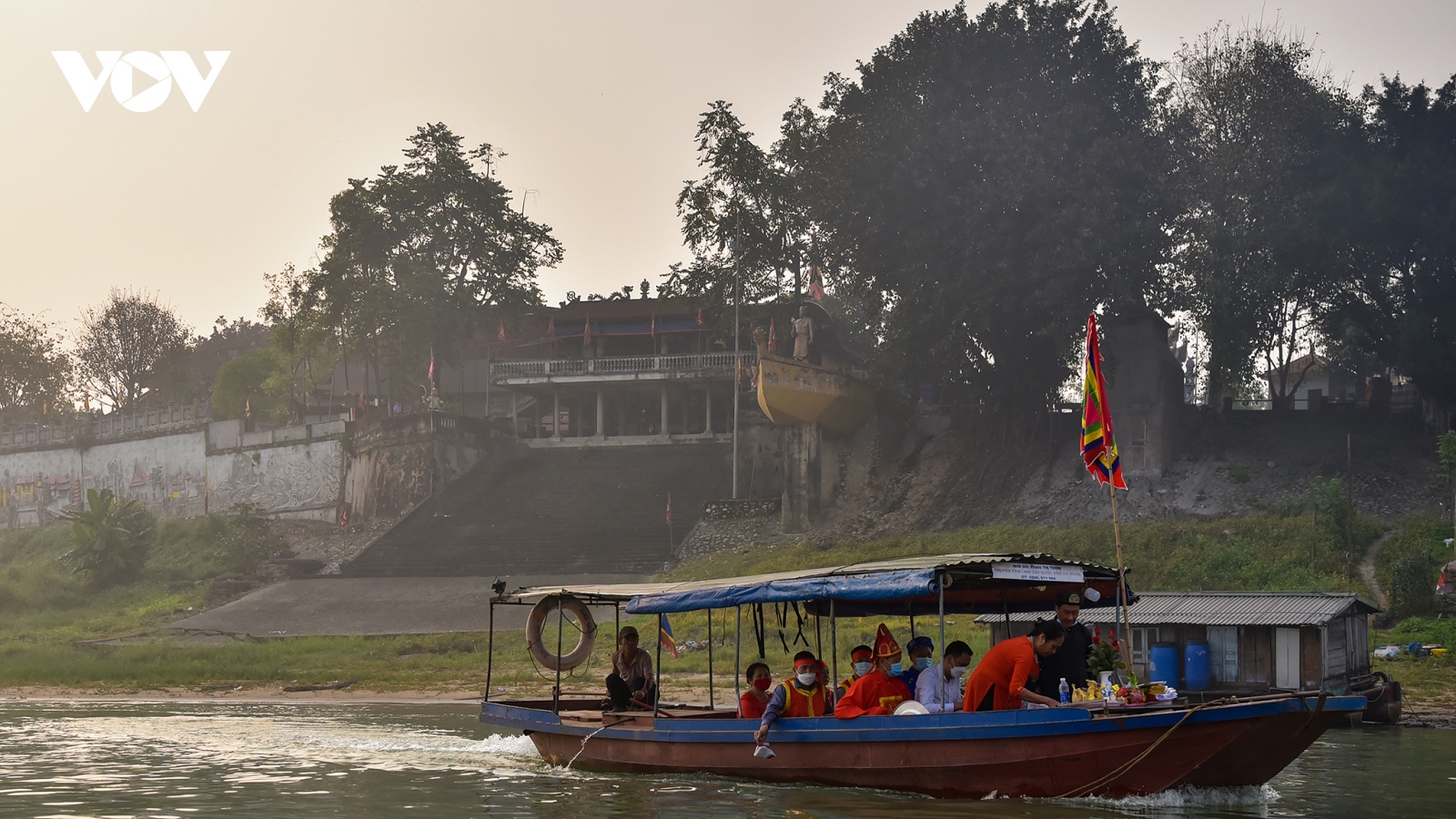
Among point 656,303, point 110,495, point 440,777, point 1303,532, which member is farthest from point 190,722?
point 656,303

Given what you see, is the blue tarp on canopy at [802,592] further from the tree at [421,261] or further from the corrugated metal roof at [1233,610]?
the tree at [421,261]

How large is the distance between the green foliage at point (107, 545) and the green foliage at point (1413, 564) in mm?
36644

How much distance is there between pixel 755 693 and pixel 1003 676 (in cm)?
330

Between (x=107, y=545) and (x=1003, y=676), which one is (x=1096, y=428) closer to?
(x=1003, y=676)

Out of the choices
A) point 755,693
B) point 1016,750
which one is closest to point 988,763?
point 1016,750

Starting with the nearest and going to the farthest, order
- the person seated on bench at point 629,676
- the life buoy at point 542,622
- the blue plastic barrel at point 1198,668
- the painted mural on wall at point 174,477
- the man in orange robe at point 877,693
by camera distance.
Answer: the man in orange robe at point 877,693 < the person seated on bench at point 629,676 < the life buoy at point 542,622 < the blue plastic barrel at point 1198,668 < the painted mural on wall at point 174,477

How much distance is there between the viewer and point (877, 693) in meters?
14.2

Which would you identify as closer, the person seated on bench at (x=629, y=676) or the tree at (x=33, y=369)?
the person seated on bench at (x=629, y=676)

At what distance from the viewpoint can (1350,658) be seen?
2195 cm

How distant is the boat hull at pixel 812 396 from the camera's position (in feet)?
143

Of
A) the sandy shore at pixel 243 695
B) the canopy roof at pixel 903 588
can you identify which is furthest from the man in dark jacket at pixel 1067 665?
the sandy shore at pixel 243 695

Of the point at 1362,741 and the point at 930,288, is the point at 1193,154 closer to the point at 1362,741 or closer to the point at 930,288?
the point at 930,288

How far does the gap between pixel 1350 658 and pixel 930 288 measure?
2166 cm

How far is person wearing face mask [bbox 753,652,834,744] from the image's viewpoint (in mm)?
14664
